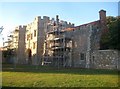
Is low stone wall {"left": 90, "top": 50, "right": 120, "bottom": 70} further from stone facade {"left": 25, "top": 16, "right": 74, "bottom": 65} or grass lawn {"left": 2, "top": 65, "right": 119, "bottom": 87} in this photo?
grass lawn {"left": 2, "top": 65, "right": 119, "bottom": 87}

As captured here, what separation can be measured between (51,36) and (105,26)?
1159cm

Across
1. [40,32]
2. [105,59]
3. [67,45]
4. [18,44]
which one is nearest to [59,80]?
[105,59]

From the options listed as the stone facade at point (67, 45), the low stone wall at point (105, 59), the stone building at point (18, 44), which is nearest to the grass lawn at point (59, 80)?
the low stone wall at point (105, 59)

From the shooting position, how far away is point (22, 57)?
65.1m

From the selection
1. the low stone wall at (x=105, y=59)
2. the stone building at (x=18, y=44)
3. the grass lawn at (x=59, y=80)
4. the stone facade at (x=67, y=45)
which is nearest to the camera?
the grass lawn at (x=59, y=80)

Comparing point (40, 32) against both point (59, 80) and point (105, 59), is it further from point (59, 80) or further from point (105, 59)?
point (59, 80)

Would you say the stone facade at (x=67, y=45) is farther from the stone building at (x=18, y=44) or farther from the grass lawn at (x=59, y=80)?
the grass lawn at (x=59, y=80)

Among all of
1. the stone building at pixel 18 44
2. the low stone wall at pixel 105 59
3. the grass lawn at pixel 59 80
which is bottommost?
the grass lawn at pixel 59 80

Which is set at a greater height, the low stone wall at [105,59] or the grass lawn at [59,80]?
the low stone wall at [105,59]

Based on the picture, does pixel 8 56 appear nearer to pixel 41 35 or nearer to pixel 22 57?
pixel 22 57

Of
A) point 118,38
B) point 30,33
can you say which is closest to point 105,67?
point 118,38

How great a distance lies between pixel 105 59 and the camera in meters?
41.2

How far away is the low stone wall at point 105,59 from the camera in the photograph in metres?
39.9

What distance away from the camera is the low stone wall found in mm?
39944
